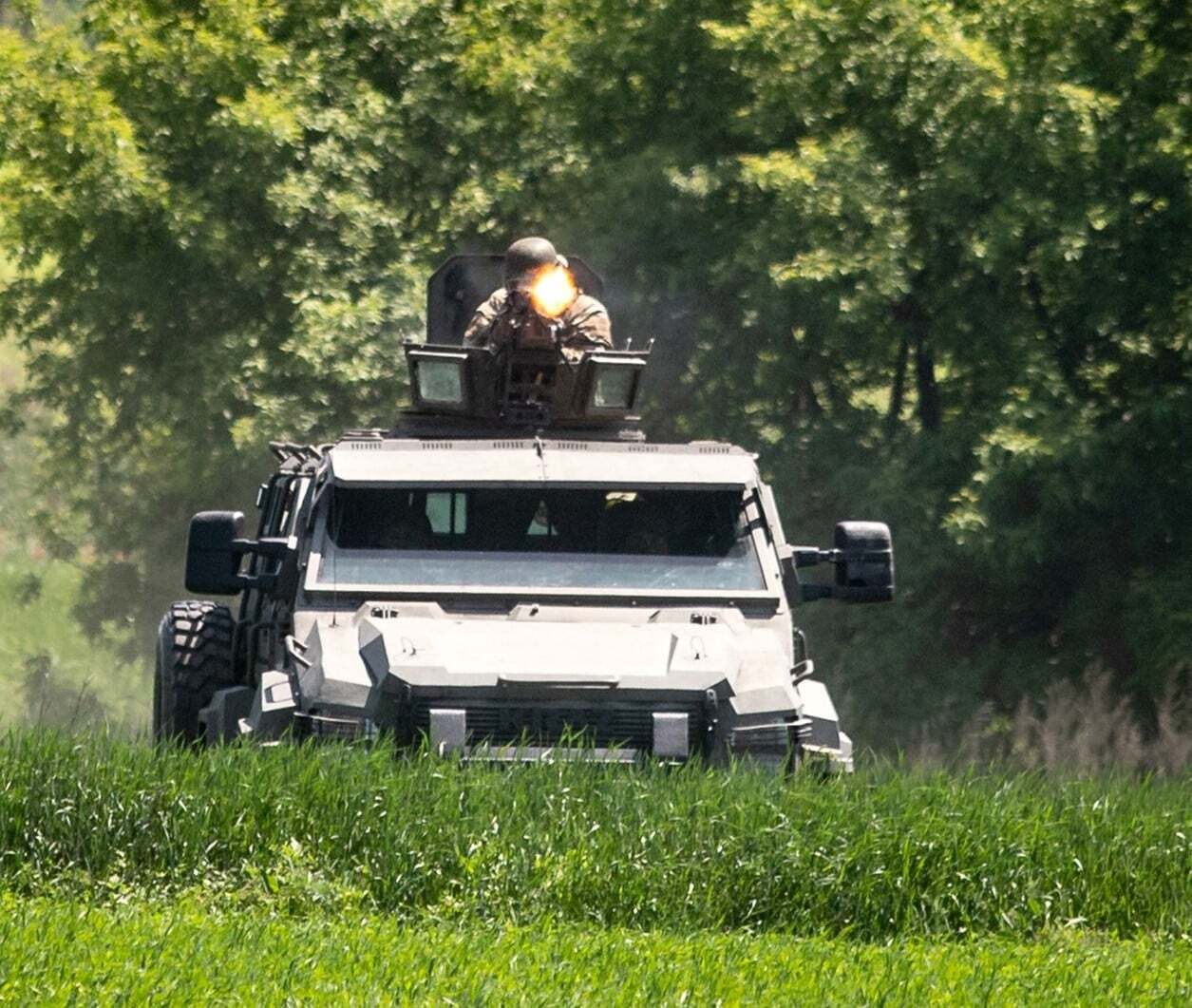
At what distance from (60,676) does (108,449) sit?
908 cm

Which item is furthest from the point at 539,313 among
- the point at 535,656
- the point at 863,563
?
the point at 535,656

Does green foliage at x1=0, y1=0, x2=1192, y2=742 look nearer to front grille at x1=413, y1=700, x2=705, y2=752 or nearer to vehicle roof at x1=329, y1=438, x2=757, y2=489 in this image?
vehicle roof at x1=329, y1=438, x2=757, y2=489

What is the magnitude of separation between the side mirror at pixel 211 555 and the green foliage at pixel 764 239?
9338 mm

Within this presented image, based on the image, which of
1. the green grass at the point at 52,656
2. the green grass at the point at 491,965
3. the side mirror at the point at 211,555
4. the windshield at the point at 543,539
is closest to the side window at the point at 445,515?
the windshield at the point at 543,539

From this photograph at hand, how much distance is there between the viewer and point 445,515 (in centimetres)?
1132

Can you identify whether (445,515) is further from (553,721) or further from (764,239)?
(764,239)

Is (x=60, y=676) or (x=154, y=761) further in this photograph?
(x=60, y=676)

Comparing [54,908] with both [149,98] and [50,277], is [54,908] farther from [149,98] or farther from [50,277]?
[50,277]

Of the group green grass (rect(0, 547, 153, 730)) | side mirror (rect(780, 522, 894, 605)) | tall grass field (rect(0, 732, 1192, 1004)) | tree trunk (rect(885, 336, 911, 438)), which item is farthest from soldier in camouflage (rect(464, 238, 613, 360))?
green grass (rect(0, 547, 153, 730))

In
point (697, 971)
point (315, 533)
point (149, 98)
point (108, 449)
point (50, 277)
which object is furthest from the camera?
point (108, 449)

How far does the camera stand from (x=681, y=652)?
10250mm

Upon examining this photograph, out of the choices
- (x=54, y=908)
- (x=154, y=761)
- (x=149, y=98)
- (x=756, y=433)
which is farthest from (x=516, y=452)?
(x=149, y=98)

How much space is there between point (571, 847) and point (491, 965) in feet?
5.86

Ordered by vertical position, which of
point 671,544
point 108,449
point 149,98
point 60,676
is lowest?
point 60,676
